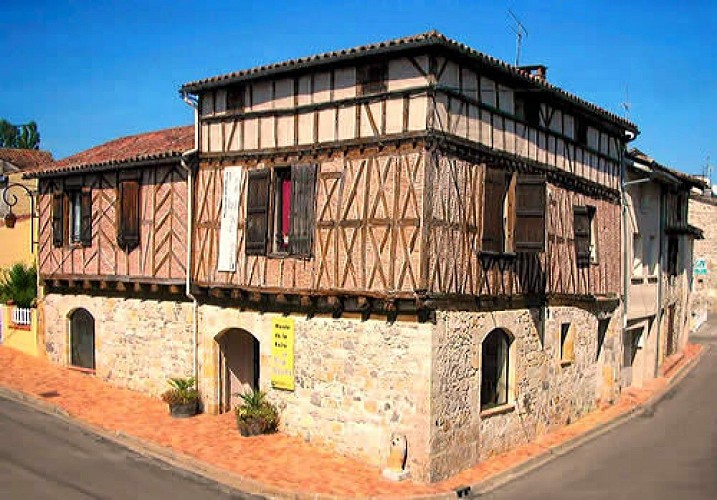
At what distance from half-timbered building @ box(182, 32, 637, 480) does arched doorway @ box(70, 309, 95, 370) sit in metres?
5.06

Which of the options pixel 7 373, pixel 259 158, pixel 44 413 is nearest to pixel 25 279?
pixel 7 373

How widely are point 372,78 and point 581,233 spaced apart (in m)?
7.44

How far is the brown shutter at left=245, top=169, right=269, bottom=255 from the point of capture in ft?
45.8

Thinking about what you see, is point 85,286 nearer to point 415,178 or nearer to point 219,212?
point 219,212

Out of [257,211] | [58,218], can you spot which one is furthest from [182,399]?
[58,218]

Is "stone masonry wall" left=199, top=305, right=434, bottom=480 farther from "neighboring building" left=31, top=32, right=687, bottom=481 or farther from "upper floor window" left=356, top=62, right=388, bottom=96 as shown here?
"upper floor window" left=356, top=62, right=388, bottom=96

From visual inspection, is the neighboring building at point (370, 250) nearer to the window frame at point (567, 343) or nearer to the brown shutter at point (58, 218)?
the window frame at point (567, 343)

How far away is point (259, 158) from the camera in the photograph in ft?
46.8

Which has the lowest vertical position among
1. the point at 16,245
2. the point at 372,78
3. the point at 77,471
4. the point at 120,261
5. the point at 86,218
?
the point at 77,471

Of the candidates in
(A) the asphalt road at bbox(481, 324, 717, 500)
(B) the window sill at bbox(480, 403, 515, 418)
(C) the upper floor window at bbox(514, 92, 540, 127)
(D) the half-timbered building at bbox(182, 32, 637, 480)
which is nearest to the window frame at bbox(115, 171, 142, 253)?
(D) the half-timbered building at bbox(182, 32, 637, 480)

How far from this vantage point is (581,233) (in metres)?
17.2

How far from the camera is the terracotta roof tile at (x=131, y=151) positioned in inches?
653

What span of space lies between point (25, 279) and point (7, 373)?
4147mm

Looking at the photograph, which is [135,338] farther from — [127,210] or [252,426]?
[252,426]
